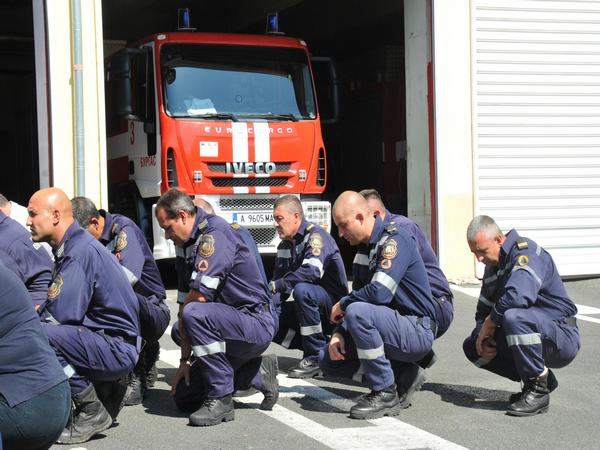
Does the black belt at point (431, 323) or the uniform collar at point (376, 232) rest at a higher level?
the uniform collar at point (376, 232)

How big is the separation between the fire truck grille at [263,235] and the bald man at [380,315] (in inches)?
250

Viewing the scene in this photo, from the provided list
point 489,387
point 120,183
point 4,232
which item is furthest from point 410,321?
point 120,183

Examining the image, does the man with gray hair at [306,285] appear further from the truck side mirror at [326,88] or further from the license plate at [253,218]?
the truck side mirror at [326,88]

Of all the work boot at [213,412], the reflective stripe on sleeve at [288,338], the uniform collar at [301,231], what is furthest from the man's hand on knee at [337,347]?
the uniform collar at [301,231]

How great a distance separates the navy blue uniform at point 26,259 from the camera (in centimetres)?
660

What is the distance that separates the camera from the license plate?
520 inches

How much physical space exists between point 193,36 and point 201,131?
1253 millimetres

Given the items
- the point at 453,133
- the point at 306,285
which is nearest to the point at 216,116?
the point at 453,133

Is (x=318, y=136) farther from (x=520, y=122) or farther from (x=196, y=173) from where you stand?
(x=520, y=122)

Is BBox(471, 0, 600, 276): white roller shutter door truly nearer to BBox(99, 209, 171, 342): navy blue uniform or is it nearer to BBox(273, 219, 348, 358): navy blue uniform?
BBox(273, 219, 348, 358): navy blue uniform

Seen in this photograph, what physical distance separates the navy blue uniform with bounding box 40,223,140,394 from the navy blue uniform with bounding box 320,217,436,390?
1.43 metres

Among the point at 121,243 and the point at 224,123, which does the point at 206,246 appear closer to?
the point at 121,243

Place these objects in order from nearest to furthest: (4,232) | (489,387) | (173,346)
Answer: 1. (4,232)
2. (489,387)
3. (173,346)

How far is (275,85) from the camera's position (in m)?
13.6
